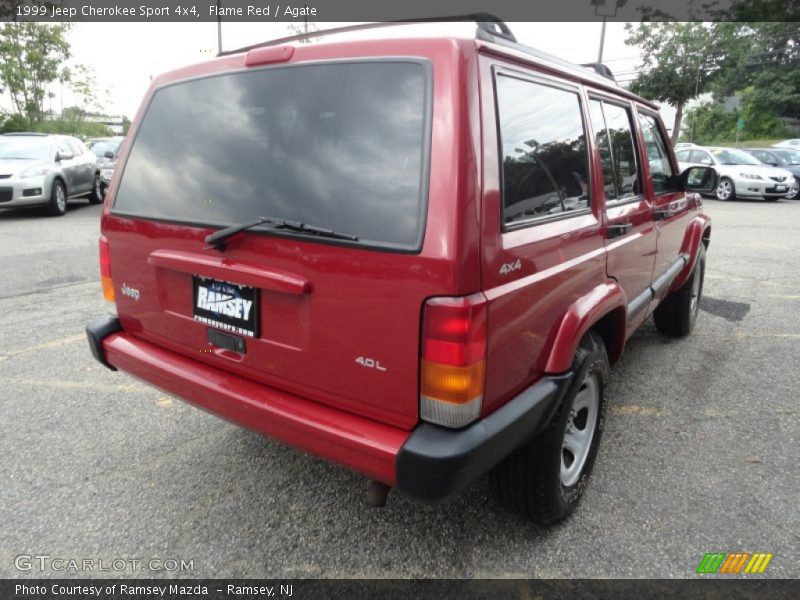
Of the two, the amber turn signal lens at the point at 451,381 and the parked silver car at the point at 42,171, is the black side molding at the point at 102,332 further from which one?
the parked silver car at the point at 42,171

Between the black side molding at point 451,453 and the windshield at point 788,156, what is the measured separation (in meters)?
20.4

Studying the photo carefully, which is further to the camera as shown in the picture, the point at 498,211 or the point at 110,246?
the point at 110,246

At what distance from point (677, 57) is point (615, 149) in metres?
30.8

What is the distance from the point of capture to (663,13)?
93.8 feet

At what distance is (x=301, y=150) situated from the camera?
195cm

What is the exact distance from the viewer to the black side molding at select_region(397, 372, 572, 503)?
1.69 m

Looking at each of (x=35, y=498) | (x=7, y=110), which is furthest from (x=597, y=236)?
(x=7, y=110)

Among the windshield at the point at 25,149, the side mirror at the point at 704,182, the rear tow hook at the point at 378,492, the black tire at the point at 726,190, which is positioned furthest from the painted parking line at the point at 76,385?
the black tire at the point at 726,190

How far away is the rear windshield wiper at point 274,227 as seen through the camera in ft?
5.96

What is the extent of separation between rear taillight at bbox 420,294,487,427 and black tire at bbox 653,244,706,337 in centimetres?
341

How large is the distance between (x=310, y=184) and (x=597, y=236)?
1297 mm

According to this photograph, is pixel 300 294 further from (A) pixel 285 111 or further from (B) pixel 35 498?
(B) pixel 35 498

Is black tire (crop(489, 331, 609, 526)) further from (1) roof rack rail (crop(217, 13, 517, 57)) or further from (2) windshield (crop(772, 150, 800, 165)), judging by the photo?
(2) windshield (crop(772, 150, 800, 165))

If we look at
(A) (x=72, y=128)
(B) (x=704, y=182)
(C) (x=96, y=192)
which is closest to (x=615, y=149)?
(B) (x=704, y=182)
